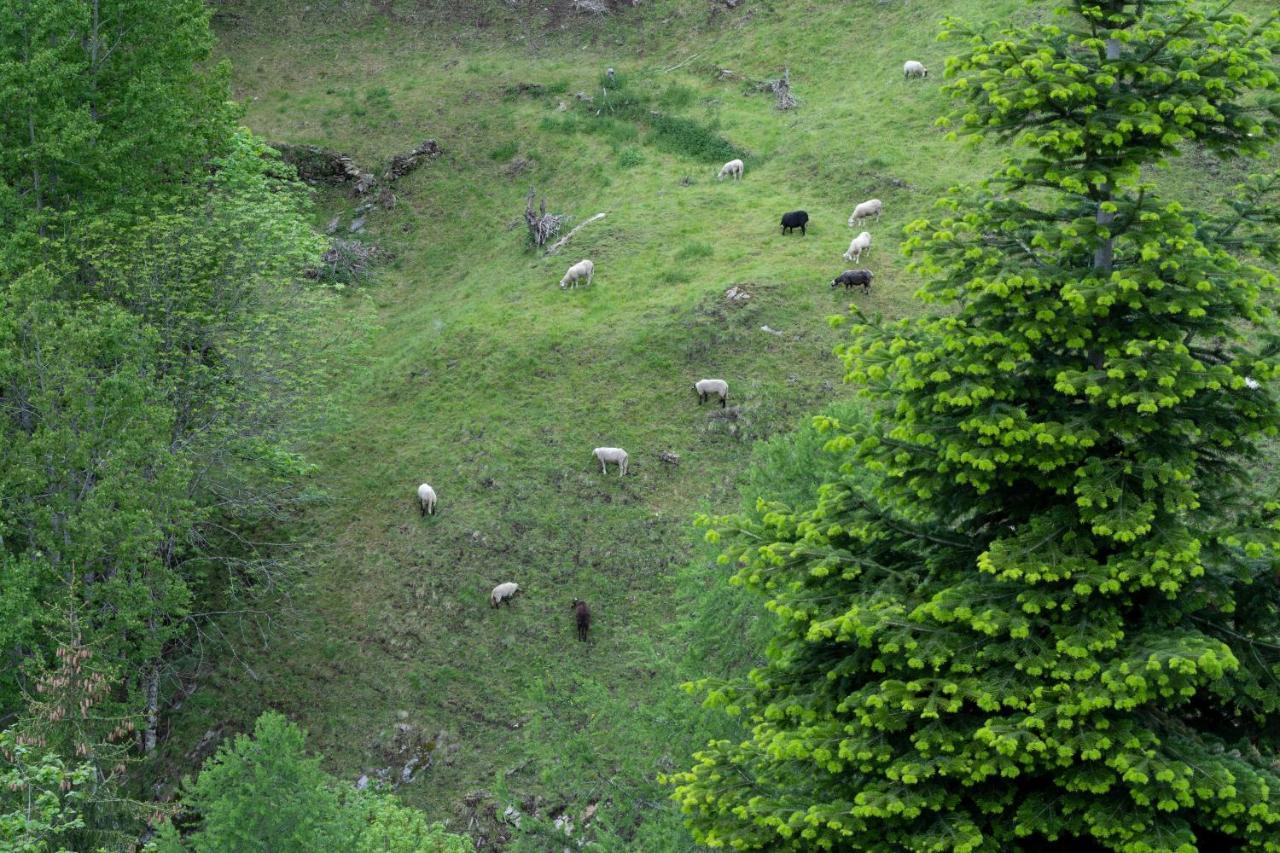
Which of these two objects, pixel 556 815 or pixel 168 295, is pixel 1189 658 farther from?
pixel 168 295

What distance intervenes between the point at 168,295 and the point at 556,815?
1667 cm

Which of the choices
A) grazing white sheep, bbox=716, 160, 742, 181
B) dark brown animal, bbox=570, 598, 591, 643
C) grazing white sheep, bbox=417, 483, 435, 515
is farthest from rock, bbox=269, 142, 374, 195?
dark brown animal, bbox=570, 598, 591, 643

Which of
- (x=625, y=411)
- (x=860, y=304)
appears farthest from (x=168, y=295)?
(x=860, y=304)

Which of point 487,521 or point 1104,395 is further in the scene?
point 487,521

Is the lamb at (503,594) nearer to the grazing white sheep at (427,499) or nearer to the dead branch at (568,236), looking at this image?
the grazing white sheep at (427,499)

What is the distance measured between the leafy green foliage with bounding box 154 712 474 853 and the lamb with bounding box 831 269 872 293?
21357 mm

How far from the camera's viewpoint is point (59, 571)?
25.3 meters

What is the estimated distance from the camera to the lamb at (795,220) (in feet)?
132

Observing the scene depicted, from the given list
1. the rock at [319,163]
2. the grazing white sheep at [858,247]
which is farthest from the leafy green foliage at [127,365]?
the grazing white sheep at [858,247]

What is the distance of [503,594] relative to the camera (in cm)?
3020

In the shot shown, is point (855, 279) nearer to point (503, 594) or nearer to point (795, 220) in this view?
point (795, 220)

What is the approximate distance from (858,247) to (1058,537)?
1087 inches

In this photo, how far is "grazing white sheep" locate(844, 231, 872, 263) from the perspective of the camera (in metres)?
37.5

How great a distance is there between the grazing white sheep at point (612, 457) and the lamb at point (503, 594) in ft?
14.9
